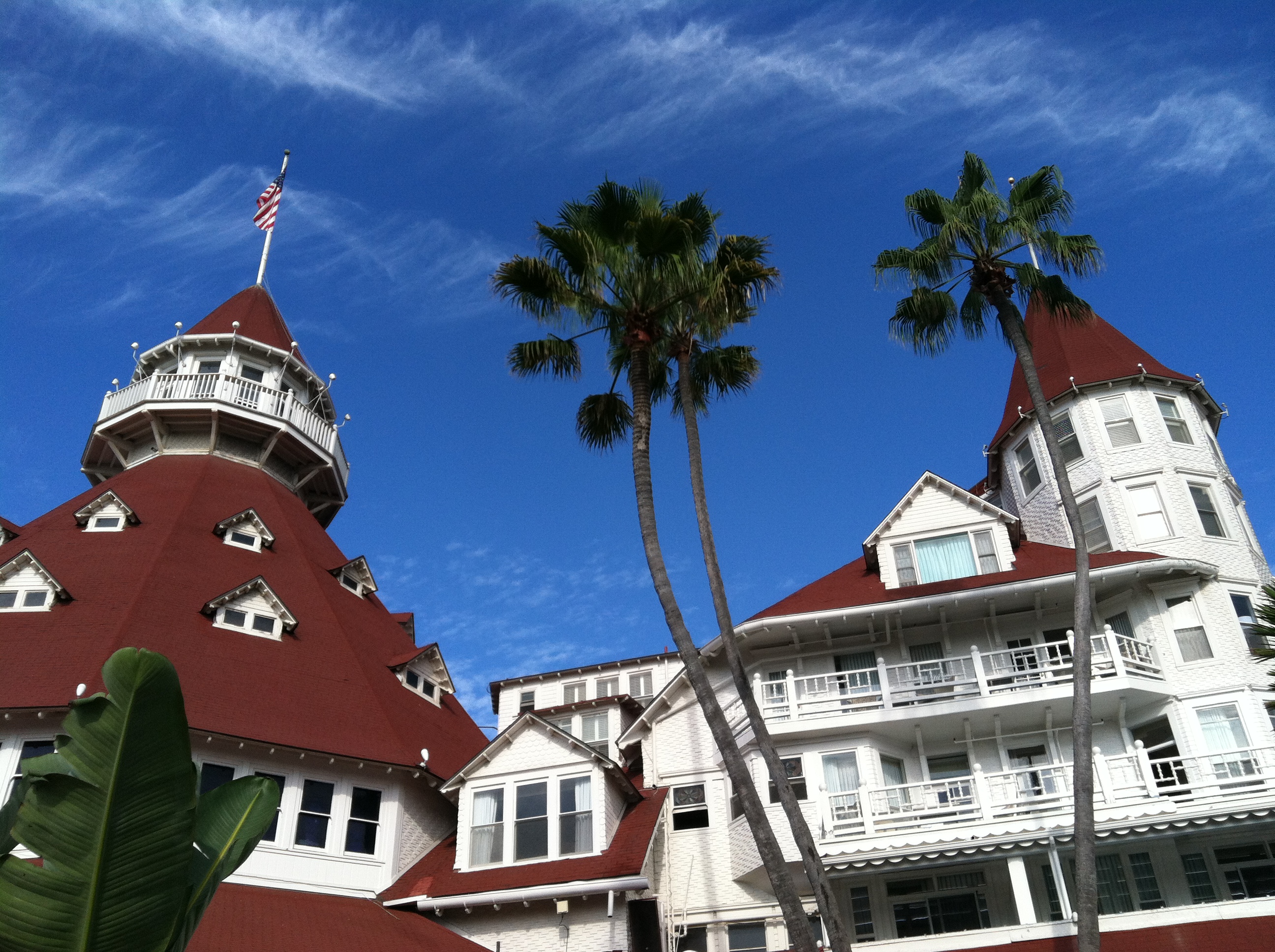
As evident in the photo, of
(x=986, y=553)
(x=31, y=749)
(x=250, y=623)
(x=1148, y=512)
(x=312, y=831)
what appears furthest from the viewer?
(x=1148, y=512)

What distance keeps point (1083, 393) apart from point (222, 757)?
26.2m

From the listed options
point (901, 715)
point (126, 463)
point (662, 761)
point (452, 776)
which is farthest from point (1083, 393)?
point (126, 463)

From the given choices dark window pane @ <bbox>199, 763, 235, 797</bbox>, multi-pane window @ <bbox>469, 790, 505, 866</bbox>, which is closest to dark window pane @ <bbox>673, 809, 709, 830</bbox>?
multi-pane window @ <bbox>469, 790, 505, 866</bbox>

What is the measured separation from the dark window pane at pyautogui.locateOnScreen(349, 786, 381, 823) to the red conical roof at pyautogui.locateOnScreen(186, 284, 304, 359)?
21.1 meters

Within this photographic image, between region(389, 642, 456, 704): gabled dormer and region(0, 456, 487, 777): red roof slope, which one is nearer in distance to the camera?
region(0, 456, 487, 777): red roof slope

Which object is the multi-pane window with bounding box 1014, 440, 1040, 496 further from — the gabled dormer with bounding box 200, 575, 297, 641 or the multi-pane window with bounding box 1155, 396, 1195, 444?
the gabled dormer with bounding box 200, 575, 297, 641

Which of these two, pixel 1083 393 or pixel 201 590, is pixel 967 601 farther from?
pixel 201 590

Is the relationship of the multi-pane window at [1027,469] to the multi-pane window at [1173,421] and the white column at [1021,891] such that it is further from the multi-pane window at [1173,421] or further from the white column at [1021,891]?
the white column at [1021,891]

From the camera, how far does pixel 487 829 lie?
993 inches

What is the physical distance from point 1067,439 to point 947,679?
10.00m

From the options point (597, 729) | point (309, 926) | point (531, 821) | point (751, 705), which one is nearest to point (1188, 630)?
point (751, 705)

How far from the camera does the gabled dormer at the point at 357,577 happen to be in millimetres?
32906

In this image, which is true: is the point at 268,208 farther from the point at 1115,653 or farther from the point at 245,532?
the point at 1115,653

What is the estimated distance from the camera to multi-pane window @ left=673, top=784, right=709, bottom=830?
2628 cm
